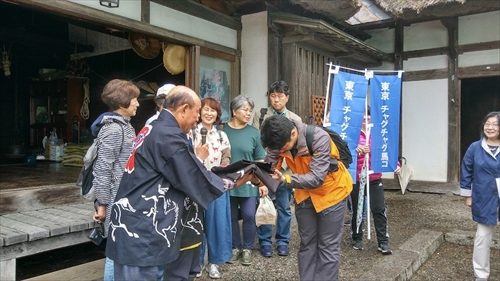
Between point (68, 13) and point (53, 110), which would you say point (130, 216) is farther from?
point (53, 110)

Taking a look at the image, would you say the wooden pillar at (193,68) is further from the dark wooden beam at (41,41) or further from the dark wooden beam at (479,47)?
the dark wooden beam at (479,47)

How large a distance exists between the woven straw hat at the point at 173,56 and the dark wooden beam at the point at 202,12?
62 centimetres

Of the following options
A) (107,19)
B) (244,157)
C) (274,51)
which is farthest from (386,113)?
(107,19)

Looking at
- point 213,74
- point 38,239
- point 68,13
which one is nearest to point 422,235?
point 213,74

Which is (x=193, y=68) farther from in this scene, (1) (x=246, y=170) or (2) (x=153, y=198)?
(2) (x=153, y=198)

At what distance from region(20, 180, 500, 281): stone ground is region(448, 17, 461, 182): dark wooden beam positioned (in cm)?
148

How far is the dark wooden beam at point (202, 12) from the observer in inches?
232

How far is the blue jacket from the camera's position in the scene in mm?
3873

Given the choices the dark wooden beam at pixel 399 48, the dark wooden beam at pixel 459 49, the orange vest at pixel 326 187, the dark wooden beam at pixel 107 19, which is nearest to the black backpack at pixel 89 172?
the orange vest at pixel 326 187

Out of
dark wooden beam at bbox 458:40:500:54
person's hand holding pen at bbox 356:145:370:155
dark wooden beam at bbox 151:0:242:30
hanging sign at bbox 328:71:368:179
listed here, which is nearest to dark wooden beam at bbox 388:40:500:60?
dark wooden beam at bbox 458:40:500:54

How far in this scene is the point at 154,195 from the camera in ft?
7.23

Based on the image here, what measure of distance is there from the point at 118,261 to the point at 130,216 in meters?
0.29

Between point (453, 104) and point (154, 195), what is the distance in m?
8.57

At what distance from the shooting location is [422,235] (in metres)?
5.39
